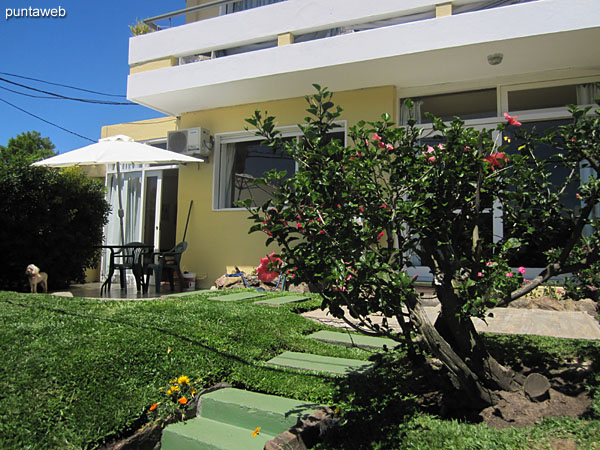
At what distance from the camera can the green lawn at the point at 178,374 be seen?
2.57 metres

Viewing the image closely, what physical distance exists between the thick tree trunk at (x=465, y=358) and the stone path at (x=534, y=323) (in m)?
1.18

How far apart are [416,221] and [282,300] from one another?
417 cm

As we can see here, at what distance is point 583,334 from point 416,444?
2.77 m

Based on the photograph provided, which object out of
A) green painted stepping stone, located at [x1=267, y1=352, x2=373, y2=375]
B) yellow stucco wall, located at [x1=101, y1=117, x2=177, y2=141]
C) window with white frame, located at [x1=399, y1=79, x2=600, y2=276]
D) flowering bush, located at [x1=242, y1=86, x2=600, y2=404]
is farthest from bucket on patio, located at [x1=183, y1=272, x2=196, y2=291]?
flowering bush, located at [x1=242, y1=86, x2=600, y2=404]

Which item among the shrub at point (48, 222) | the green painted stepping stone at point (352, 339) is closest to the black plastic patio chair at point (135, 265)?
the shrub at point (48, 222)

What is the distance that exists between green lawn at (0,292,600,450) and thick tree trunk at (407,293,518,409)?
22cm

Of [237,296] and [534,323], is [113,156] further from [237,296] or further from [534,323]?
[534,323]

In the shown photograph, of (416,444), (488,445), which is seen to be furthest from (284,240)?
(488,445)

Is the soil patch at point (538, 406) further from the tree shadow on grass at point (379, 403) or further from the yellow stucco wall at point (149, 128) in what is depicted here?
the yellow stucco wall at point (149, 128)

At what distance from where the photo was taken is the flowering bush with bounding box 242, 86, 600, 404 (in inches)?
98.2

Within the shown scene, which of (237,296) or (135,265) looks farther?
(135,265)

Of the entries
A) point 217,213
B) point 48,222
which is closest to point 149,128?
point 217,213

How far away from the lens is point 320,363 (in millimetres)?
3844

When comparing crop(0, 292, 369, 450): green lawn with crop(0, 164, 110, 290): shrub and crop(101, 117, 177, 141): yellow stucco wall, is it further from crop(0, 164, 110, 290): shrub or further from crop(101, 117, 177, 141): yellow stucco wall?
crop(101, 117, 177, 141): yellow stucco wall
